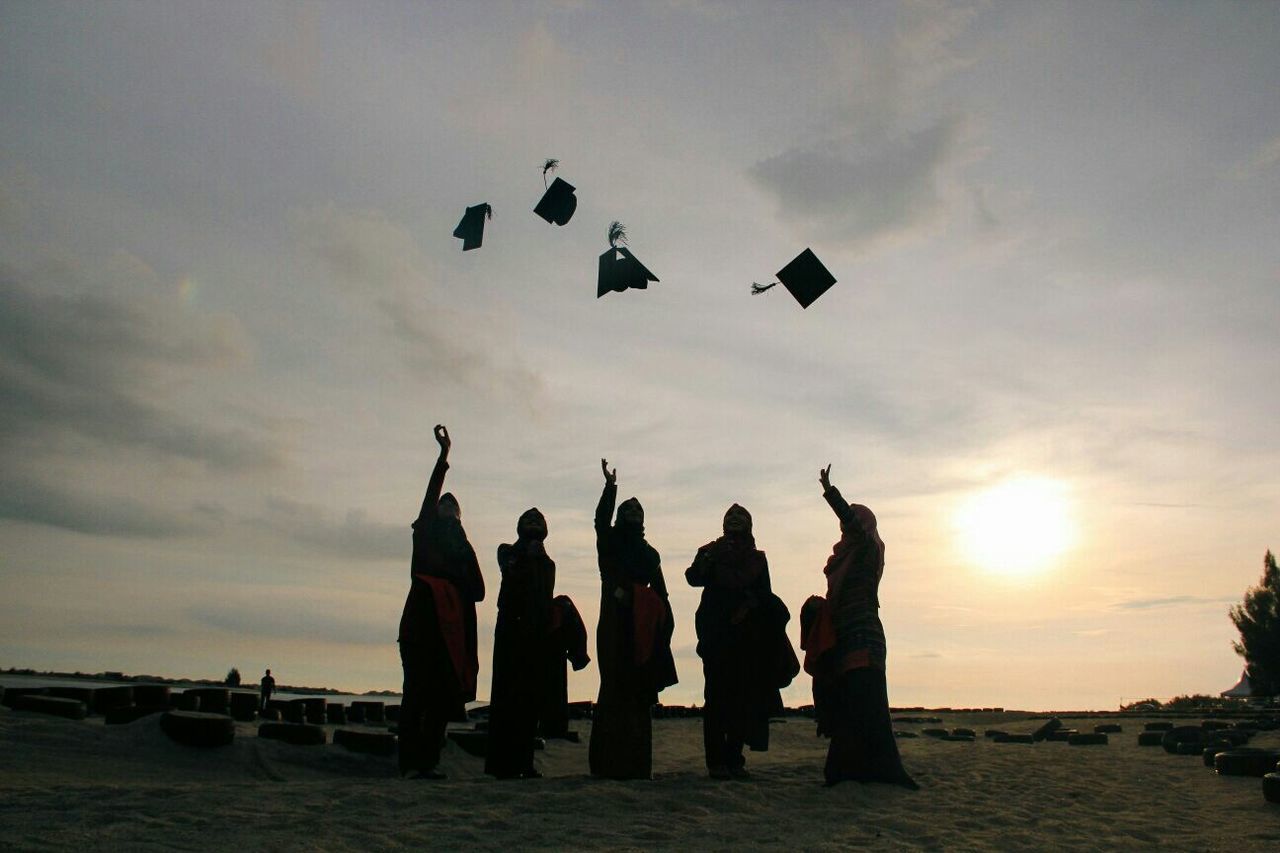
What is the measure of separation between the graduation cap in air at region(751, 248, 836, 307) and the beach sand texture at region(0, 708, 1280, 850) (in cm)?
540

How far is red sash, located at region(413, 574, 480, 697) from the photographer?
9023 mm

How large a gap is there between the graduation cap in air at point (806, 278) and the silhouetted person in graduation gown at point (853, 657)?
9.78ft

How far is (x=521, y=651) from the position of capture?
365 inches

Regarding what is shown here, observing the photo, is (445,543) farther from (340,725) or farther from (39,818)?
(340,725)

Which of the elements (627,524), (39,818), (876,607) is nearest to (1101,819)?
(876,607)

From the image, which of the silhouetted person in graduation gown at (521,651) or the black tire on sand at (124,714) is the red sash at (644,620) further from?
the black tire on sand at (124,714)

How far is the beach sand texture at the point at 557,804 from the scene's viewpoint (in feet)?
19.4

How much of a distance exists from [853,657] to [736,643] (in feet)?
3.76

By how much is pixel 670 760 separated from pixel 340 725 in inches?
245

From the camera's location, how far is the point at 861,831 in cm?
698

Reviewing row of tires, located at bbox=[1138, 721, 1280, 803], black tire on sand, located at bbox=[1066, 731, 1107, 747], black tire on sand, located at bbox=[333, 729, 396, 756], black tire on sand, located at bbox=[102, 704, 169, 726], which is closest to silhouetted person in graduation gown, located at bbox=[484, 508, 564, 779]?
black tire on sand, located at bbox=[333, 729, 396, 756]

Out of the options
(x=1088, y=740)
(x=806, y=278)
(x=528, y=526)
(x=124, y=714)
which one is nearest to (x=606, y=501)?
(x=528, y=526)

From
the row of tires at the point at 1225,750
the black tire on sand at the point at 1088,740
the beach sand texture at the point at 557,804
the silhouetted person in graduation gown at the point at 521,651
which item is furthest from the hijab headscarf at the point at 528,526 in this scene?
the black tire on sand at the point at 1088,740

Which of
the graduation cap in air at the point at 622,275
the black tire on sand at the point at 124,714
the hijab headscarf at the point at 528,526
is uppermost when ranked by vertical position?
the graduation cap in air at the point at 622,275
